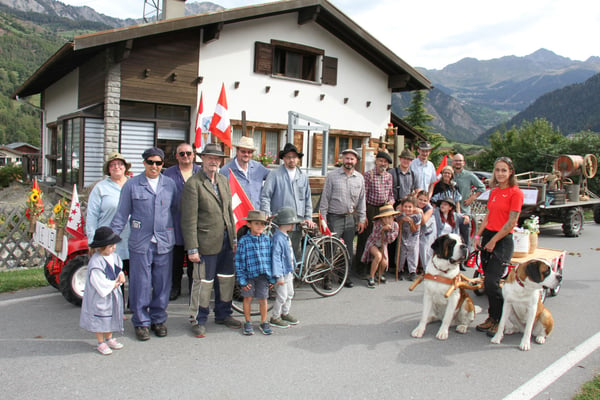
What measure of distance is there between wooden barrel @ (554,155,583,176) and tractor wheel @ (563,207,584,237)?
44.0 inches

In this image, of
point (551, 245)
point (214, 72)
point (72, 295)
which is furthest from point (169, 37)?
point (551, 245)

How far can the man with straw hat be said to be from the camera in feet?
15.9

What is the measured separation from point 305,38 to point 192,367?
44.5 ft

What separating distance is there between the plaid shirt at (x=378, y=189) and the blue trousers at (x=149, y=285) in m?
3.73

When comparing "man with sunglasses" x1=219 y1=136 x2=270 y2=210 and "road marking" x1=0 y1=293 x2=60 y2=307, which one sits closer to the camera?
"road marking" x1=0 y1=293 x2=60 y2=307

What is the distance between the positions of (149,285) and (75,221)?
5.56 ft

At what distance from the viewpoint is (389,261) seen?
797cm

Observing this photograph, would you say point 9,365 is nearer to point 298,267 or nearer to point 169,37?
point 298,267

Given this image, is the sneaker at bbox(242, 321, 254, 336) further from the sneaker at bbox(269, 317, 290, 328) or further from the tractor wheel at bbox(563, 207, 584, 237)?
the tractor wheel at bbox(563, 207, 584, 237)

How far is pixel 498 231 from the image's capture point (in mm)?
Answer: 5344

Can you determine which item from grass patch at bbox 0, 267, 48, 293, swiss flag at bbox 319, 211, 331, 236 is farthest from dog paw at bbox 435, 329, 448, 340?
grass patch at bbox 0, 267, 48, 293

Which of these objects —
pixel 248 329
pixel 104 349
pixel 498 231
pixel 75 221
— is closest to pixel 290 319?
pixel 248 329

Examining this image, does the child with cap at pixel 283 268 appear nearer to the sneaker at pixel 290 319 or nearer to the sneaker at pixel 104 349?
the sneaker at pixel 290 319

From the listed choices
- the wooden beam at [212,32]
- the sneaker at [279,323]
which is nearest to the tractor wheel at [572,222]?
the sneaker at [279,323]
